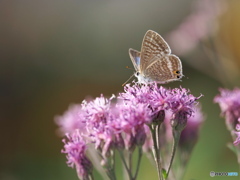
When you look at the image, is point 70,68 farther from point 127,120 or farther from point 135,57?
point 127,120

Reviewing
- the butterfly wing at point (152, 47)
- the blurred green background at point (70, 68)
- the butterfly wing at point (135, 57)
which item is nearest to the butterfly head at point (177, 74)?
the butterfly wing at point (152, 47)

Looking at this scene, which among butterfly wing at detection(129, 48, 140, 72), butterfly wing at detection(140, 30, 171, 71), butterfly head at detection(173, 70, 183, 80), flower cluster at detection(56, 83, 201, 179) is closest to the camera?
flower cluster at detection(56, 83, 201, 179)

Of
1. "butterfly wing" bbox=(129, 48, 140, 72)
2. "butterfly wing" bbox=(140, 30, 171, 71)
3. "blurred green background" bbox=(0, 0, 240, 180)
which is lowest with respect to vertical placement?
"butterfly wing" bbox=(140, 30, 171, 71)

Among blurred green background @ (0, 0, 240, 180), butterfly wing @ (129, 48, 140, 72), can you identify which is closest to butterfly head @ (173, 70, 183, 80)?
butterfly wing @ (129, 48, 140, 72)

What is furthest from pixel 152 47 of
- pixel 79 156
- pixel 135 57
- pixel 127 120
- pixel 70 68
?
pixel 70 68

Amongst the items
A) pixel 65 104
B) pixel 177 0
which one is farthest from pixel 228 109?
pixel 177 0

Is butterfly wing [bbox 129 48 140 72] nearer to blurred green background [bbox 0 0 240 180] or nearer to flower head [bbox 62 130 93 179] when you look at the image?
flower head [bbox 62 130 93 179]

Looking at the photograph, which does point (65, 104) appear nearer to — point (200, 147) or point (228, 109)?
point (200, 147)
